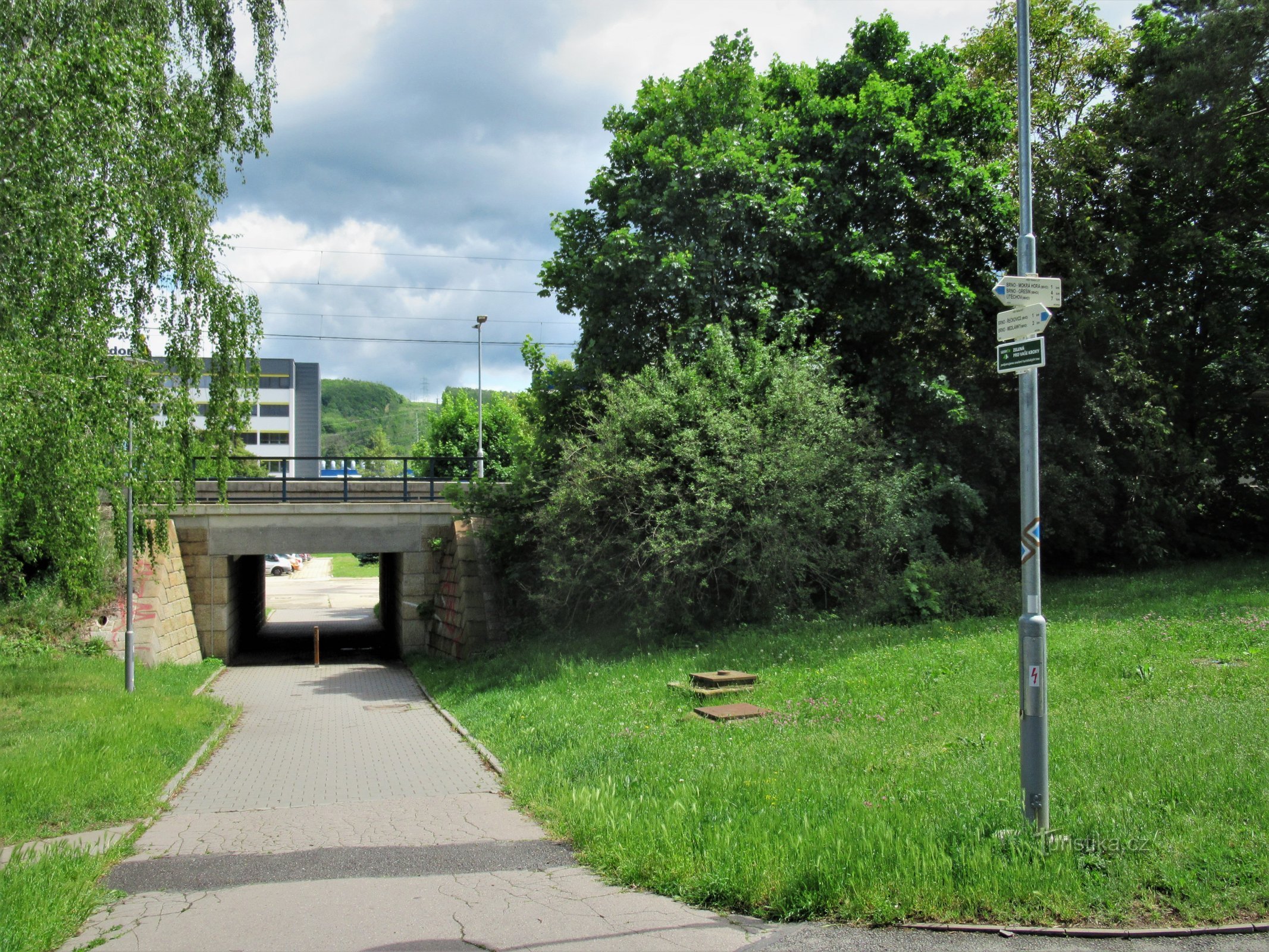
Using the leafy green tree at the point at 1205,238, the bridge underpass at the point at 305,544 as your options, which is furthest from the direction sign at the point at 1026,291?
the leafy green tree at the point at 1205,238

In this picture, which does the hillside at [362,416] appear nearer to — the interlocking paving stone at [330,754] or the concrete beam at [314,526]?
the concrete beam at [314,526]

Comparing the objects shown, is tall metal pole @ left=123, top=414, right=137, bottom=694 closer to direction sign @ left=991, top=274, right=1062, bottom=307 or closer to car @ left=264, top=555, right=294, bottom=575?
direction sign @ left=991, top=274, right=1062, bottom=307

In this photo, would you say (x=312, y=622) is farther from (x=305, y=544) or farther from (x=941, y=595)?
(x=941, y=595)

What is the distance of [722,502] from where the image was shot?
1551cm

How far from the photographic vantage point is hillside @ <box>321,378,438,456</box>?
13662 cm

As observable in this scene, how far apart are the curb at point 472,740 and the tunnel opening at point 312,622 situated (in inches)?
283

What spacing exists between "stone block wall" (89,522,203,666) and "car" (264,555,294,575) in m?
48.1

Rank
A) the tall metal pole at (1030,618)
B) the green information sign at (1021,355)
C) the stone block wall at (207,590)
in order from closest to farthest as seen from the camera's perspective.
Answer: the tall metal pole at (1030,618)
the green information sign at (1021,355)
the stone block wall at (207,590)

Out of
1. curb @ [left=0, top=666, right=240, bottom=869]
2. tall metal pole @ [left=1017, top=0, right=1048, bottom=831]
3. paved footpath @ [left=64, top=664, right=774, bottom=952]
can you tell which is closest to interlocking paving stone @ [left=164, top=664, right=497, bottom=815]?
paved footpath @ [left=64, top=664, right=774, bottom=952]

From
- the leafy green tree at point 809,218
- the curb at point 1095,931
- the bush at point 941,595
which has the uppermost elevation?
the leafy green tree at point 809,218

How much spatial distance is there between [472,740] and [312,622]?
90.8 ft

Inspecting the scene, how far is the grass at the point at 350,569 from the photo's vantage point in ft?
220

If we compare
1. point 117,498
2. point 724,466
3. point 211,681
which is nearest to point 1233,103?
point 724,466

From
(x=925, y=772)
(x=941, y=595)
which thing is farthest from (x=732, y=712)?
(x=941, y=595)
